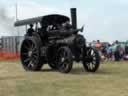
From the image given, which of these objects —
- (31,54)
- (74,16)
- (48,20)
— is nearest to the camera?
(48,20)

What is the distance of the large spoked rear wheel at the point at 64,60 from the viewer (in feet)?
60.4

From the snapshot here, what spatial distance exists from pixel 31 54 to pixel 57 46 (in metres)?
1.61

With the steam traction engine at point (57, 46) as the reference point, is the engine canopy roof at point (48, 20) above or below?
above

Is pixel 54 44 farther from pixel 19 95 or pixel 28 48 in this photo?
pixel 19 95

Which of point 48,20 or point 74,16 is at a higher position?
point 74,16

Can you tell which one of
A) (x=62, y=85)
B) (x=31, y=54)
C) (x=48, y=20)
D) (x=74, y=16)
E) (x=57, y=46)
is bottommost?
(x=62, y=85)

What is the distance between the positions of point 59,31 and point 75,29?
0.66 m

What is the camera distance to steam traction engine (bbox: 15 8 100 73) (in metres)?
18.9

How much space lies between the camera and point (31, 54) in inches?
817

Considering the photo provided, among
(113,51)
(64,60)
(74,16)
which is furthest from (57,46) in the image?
(113,51)

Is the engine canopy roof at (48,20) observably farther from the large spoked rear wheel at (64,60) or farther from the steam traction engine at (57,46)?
the large spoked rear wheel at (64,60)

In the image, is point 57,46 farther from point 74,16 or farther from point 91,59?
point 74,16

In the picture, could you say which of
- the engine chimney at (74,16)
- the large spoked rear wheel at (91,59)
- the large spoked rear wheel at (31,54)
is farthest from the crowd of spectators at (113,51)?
the large spoked rear wheel at (91,59)

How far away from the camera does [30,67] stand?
68.2 ft
